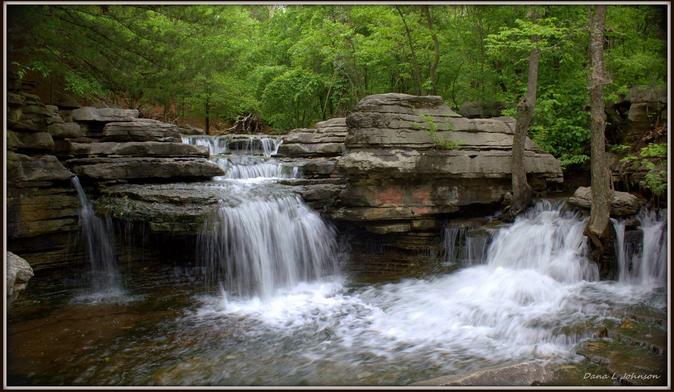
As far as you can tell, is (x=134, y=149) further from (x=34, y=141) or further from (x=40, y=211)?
(x=40, y=211)

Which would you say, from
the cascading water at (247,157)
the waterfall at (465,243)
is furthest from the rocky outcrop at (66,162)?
the waterfall at (465,243)

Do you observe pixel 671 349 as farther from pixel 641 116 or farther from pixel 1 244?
pixel 641 116

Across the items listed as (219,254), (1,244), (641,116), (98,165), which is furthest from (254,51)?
(1,244)

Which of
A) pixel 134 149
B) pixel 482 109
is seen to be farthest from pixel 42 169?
pixel 482 109

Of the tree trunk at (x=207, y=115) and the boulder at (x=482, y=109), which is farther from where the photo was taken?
the tree trunk at (x=207, y=115)

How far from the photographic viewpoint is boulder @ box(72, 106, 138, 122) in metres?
12.3

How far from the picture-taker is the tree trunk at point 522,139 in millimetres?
10474

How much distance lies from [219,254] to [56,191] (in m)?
3.55

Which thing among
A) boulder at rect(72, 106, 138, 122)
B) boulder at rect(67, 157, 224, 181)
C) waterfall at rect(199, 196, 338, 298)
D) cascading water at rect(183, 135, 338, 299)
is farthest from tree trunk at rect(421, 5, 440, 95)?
boulder at rect(72, 106, 138, 122)

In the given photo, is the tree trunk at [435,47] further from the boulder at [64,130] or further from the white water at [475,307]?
the boulder at [64,130]

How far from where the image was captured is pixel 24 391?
541cm

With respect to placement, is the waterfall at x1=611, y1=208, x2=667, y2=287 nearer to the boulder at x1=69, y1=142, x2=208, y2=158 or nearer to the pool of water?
the pool of water

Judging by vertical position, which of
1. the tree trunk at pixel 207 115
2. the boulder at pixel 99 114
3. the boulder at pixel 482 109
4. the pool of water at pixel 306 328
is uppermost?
the tree trunk at pixel 207 115

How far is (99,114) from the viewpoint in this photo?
12461 millimetres
